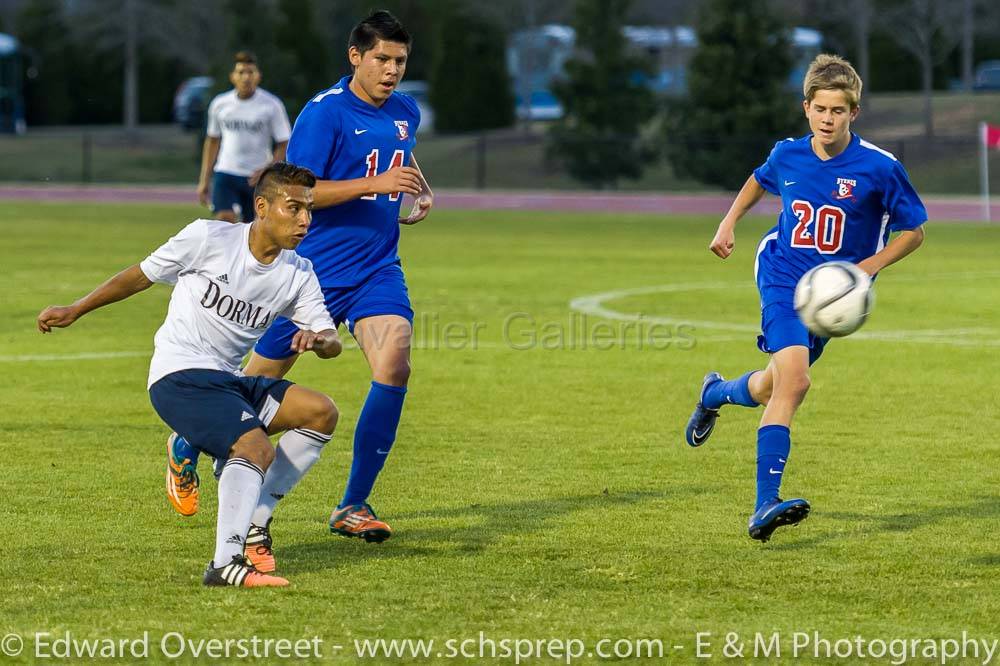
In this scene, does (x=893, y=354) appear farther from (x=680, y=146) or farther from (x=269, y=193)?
(x=680, y=146)

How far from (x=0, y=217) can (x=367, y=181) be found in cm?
2412

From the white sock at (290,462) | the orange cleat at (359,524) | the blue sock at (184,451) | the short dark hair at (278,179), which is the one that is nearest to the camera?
the short dark hair at (278,179)

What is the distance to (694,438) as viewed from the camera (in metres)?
8.31

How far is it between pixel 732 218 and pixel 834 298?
0.73m

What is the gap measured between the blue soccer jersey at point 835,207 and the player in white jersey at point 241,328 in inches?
86.5

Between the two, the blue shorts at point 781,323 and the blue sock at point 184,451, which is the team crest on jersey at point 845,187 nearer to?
the blue shorts at point 781,323

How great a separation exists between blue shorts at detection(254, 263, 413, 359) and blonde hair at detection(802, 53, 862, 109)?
1.90 m

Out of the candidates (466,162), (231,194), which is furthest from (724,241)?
(466,162)

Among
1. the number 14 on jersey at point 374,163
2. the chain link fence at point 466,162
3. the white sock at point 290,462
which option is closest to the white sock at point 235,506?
the white sock at point 290,462

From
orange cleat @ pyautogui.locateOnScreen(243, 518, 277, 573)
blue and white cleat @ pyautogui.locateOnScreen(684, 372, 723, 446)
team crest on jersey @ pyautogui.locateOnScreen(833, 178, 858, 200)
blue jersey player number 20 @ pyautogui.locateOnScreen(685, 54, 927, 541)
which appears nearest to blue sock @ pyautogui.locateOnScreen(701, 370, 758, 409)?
blue and white cleat @ pyautogui.locateOnScreen(684, 372, 723, 446)

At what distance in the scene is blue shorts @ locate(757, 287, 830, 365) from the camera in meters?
7.03

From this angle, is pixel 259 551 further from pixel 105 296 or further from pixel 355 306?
pixel 355 306

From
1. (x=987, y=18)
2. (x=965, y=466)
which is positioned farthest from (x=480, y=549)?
(x=987, y=18)

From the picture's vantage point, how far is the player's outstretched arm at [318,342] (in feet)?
19.2
